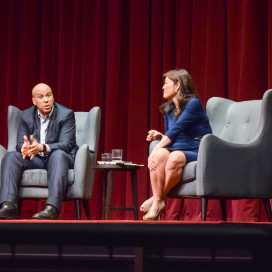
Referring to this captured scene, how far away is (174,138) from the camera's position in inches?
126

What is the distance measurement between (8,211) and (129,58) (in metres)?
2.27

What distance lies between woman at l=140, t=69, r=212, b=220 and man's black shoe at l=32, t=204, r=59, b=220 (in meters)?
0.52

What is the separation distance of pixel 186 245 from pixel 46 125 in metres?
2.53

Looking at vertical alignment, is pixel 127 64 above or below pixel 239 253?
above

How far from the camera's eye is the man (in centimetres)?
306

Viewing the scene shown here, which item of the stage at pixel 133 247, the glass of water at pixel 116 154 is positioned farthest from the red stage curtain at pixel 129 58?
the stage at pixel 133 247

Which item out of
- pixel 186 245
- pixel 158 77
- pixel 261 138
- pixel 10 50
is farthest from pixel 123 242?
pixel 10 50

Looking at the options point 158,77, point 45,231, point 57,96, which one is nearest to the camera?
point 45,231

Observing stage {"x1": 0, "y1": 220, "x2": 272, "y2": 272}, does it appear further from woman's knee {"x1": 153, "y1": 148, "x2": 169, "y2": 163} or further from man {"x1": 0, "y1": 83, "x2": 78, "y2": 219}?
woman's knee {"x1": 153, "y1": 148, "x2": 169, "y2": 163}

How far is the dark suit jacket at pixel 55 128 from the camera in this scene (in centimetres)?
348

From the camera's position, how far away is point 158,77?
15.2ft

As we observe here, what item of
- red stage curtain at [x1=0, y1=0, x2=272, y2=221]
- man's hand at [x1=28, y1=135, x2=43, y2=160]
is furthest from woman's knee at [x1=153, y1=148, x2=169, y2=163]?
red stage curtain at [x1=0, y1=0, x2=272, y2=221]

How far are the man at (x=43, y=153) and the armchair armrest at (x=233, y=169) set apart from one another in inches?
34.4

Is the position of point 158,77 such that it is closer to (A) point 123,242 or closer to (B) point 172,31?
(B) point 172,31
